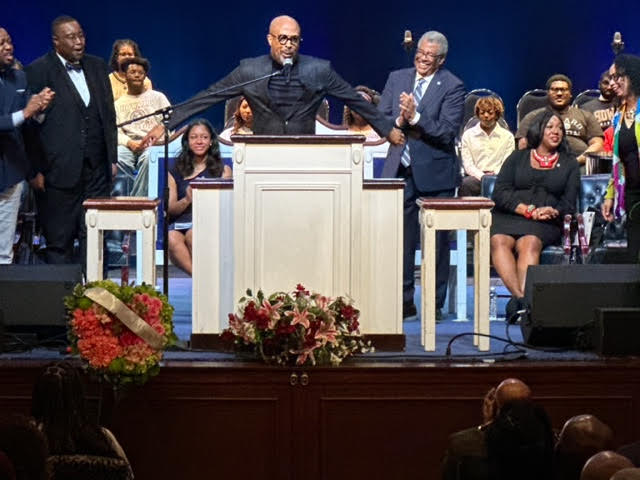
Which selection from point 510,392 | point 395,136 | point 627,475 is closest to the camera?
point 627,475

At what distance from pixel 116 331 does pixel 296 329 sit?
73 centimetres

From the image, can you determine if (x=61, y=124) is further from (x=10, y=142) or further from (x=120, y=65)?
(x=120, y=65)

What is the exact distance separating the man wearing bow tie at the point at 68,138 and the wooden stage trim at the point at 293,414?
5.19ft

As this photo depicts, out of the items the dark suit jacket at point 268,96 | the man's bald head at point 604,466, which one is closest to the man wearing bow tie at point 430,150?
the dark suit jacket at point 268,96

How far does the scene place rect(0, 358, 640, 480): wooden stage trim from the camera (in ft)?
19.5

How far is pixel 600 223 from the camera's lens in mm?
8055

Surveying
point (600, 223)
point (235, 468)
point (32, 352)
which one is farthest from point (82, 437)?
point (600, 223)

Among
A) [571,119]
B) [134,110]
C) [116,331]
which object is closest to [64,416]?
[116,331]

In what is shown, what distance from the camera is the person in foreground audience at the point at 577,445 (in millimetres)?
3764

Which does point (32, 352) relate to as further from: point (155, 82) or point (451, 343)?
point (155, 82)

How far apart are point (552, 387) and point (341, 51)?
632 centimetres

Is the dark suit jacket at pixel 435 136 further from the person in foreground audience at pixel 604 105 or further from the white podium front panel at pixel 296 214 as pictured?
the person in foreground audience at pixel 604 105

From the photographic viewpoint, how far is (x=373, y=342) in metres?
6.56

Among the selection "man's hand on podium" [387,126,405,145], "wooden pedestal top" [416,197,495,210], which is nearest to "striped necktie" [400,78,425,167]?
"man's hand on podium" [387,126,405,145]
